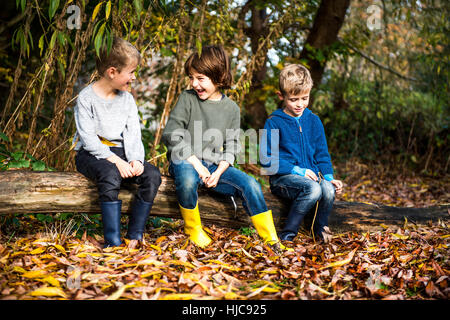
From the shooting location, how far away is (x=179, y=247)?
8.32 ft

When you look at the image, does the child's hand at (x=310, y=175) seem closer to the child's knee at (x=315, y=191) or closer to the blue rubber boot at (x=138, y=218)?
the child's knee at (x=315, y=191)

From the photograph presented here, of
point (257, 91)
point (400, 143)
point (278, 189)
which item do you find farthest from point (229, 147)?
point (400, 143)

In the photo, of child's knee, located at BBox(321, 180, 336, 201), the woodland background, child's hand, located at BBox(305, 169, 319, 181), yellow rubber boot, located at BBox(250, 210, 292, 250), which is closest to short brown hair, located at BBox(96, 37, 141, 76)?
the woodland background

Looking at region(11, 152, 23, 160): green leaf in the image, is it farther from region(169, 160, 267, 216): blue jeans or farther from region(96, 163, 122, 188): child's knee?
region(169, 160, 267, 216): blue jeans

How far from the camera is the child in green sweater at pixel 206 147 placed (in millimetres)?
2588

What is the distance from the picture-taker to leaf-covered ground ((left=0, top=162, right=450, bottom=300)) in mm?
1913

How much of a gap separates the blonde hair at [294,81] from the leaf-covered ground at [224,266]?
3.51 ft

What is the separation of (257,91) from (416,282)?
393cm

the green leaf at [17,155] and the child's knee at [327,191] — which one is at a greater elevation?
the green leaf at [17,155]

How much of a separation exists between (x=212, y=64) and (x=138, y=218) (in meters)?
1.11

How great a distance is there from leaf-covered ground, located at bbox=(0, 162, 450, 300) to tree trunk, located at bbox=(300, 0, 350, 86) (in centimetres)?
328

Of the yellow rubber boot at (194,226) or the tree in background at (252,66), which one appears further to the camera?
the tree in background at (252,66)

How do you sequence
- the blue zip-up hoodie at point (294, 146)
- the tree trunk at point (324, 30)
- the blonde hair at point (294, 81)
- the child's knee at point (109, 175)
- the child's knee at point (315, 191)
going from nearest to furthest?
the child's knee at point (109, 175), the child's knee at point (315, 191), the blonde hair at point (294, 81), the blue zip-up hoodie at point (294, 146), the tree trunk at point (324, 30)

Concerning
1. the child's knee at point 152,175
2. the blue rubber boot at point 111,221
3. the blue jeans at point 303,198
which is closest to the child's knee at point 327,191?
the blue jeans at point 303,198
